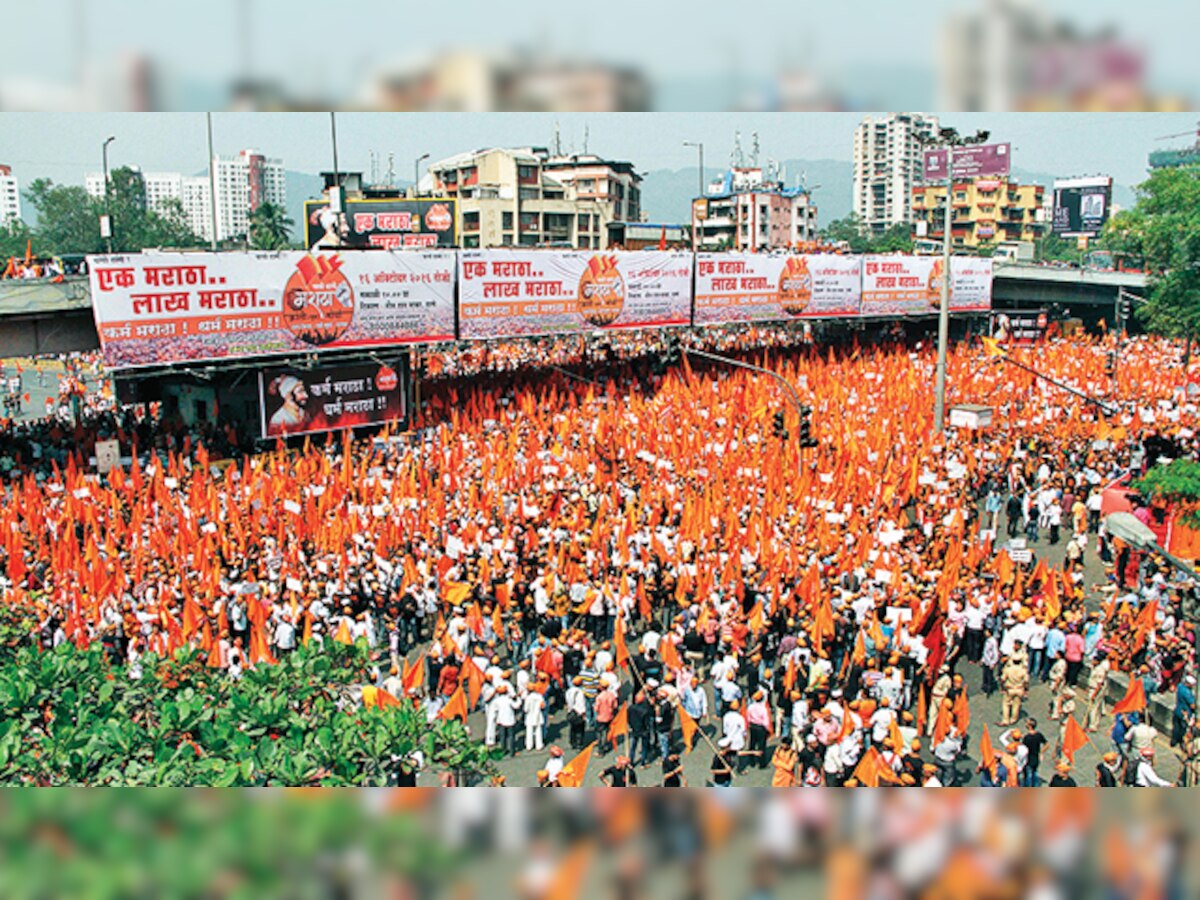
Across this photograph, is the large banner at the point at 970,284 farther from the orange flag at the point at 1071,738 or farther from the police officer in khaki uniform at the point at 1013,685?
the orange flag at the point at 1071,738

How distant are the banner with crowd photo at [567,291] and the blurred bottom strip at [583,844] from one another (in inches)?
902

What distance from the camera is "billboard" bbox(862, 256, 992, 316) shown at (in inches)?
1426

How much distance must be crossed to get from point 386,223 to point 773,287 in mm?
11969

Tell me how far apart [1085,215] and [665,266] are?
8705cm

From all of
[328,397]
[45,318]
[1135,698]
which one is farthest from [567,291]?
[1135,698]

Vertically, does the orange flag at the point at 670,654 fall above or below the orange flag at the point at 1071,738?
above

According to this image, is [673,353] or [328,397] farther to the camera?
[673,353]

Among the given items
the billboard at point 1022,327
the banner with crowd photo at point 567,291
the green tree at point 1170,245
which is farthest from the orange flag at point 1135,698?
the green tree at point 1170,245

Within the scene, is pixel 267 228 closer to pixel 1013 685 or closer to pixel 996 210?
pixel 1013 685

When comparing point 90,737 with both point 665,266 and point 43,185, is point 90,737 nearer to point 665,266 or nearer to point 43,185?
point 665,266

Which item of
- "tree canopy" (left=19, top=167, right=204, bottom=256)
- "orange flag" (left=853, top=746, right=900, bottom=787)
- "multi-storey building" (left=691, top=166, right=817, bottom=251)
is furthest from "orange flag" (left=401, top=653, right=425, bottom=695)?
"multi-storey building" (left=691, top=166, right=817, bottom=251)

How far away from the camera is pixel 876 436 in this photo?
797 inches

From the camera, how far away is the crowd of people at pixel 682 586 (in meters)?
10.6

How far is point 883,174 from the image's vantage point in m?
174
